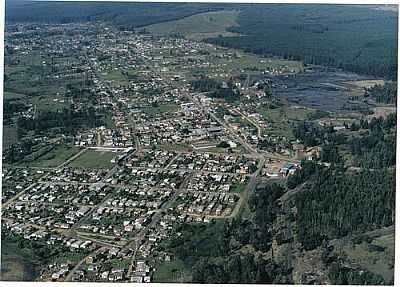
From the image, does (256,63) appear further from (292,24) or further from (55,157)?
(55,157)

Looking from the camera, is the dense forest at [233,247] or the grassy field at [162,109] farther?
the grassy field at [162,109]

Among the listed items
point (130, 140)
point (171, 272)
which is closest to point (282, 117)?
point (130, 140)

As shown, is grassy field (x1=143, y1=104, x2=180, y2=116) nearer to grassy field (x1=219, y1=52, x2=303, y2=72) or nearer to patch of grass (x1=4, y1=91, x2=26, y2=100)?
grassy field (x1=219, y1=52, x2=303, y2=72)

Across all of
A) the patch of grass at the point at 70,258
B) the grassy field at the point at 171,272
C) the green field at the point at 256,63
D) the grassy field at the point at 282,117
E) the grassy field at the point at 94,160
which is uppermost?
the green field at the point at 256,63

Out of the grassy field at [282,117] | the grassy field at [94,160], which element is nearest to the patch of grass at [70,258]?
the grassy field at [94,160]

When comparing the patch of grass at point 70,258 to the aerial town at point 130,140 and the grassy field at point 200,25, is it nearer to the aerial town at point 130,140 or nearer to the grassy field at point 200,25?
the aerial town at point 130,140

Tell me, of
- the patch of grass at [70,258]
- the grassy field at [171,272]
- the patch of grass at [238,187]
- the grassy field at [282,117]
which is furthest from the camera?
the grassy field at [282,117]

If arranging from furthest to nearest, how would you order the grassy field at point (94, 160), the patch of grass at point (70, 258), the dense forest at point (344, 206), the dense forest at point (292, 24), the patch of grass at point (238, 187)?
the dense forest at point (292, 24) → the grassy field at point (94, 160) → the patch of grass at point (238, 187) → the dense forest at point (344, 206) → the patch of grass at point (70, 258)
